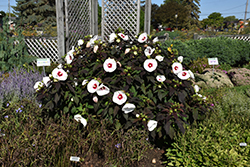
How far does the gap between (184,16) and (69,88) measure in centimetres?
3467

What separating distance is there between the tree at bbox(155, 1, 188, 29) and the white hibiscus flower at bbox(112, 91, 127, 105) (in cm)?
3386

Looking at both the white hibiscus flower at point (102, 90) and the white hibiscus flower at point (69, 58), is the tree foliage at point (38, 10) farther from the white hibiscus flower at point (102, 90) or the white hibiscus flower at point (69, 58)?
the white hibiscus flower at point (102, 90)

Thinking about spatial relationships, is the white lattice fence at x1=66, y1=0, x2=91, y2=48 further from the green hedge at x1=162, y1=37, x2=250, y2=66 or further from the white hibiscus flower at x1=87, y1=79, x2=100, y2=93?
the white hibiscus flower at x1=87, y1=79, x2=100, y2=93

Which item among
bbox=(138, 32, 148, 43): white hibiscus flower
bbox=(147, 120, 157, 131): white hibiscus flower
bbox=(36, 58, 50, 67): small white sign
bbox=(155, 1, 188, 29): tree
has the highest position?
bbox=(155, 1, 188, 29): tree

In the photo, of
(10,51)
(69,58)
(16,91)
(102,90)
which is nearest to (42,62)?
(16,91)

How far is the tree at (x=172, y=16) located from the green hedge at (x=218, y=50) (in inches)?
1094

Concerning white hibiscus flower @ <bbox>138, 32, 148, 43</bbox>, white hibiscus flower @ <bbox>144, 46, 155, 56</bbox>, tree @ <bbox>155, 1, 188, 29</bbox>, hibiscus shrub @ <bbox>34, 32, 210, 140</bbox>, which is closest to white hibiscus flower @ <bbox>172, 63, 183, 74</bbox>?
hibiscus shrub @ <bbox>34, 32, 210, 140</bbox>

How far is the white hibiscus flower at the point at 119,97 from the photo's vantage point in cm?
195

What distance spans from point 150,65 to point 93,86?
64 cm

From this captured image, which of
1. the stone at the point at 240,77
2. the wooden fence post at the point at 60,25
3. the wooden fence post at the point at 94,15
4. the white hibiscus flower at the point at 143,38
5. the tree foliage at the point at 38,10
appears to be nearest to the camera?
the white hibiscus flower at the point at 143,38

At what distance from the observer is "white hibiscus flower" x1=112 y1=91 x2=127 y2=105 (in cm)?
195

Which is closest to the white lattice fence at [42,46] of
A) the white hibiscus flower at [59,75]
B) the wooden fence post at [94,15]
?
the wooden fence post at [94,15]

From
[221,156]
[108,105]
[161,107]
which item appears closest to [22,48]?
[108,105]

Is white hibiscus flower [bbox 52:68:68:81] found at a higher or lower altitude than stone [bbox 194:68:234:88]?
higher
